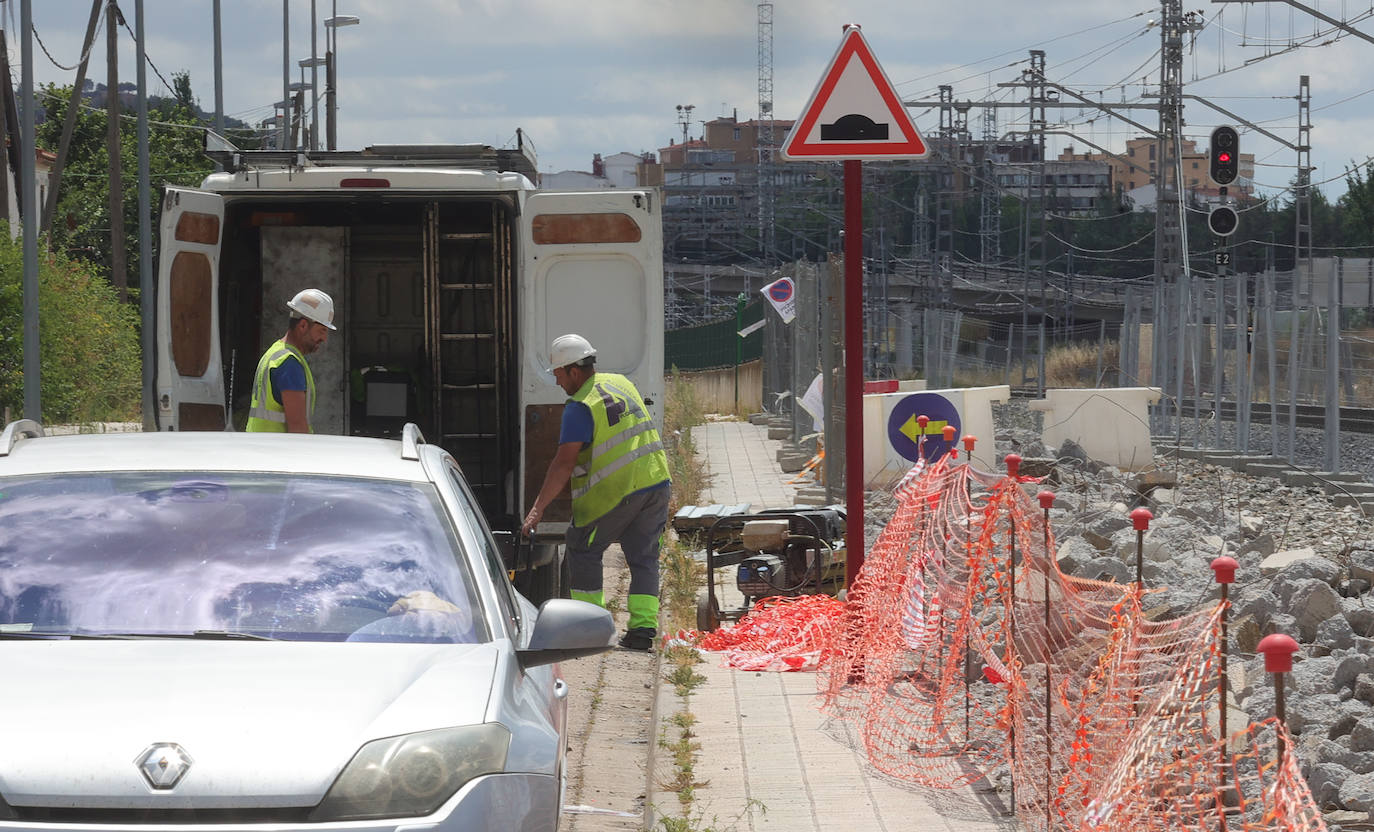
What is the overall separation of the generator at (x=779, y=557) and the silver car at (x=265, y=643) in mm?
4486

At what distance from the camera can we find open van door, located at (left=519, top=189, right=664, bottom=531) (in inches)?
376

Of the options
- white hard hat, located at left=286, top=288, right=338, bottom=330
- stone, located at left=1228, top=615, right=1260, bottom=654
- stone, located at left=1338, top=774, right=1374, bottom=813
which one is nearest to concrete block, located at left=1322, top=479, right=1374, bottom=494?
stone, located at left=1228, top=615, right=1260, bottom=654

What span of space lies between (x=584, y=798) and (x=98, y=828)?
315 centimetres

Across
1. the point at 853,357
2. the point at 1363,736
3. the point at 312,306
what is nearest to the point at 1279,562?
the point at 853,357

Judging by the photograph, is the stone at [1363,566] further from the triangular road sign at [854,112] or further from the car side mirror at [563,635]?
the car side mirror at [563,635]

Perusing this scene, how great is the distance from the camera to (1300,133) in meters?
42.2

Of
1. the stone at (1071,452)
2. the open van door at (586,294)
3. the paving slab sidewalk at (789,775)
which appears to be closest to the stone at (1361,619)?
the paving slab sidewalk at (789,775)

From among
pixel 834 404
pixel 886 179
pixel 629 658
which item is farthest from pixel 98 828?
pixel 886 179

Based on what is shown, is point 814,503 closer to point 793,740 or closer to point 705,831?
point 793,740

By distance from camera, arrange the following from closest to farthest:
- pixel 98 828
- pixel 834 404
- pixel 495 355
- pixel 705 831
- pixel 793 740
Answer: pixel 98 828 → pixel 705 831 → pixel 793 740 → pixel 495 355 → pixel 834 404

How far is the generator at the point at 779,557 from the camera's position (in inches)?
386

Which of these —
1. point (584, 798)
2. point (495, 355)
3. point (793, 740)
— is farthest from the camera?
point (495, 355)

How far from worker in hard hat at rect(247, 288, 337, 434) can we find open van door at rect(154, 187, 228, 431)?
78cm

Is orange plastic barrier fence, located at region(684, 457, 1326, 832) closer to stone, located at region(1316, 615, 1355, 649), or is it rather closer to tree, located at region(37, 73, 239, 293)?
stone, located at region(1316, 615, 1355, 649)
